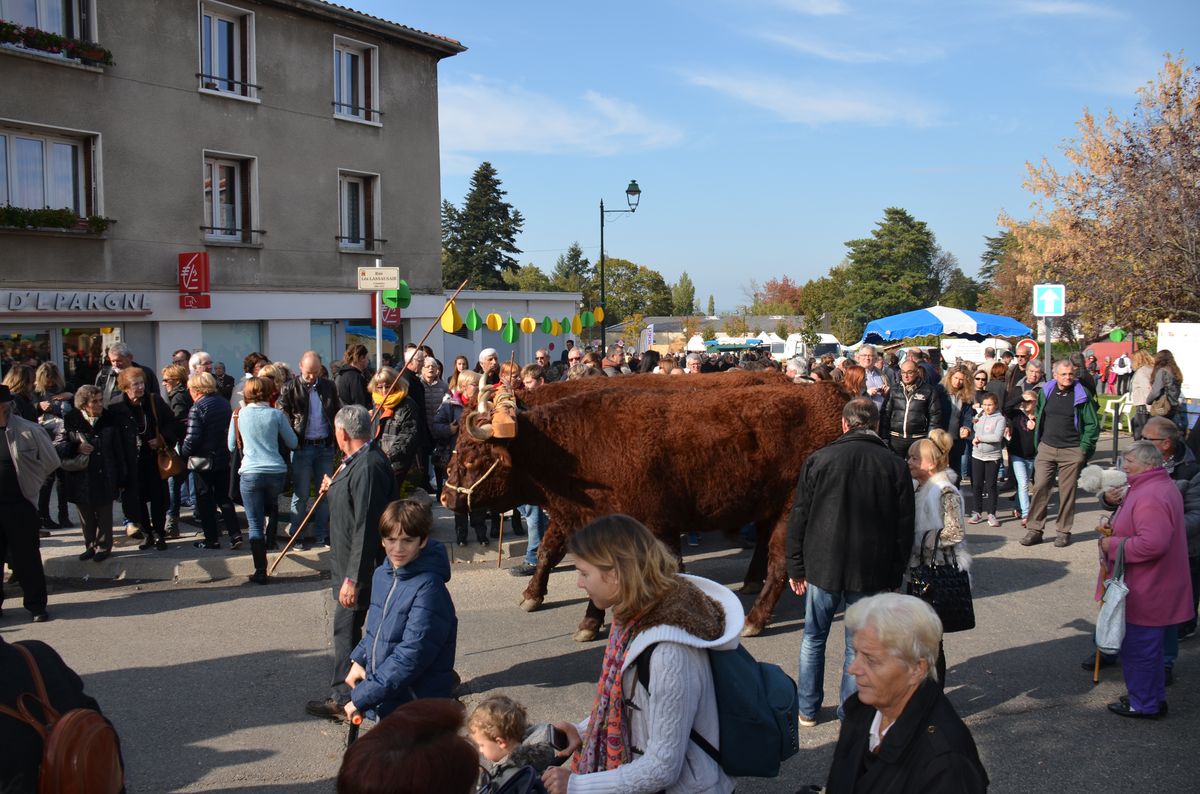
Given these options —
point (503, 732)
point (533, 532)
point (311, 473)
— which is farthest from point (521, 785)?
point (311, 473)

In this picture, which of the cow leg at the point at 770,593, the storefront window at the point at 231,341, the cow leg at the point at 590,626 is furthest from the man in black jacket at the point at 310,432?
the storefront window at the point at 231,341

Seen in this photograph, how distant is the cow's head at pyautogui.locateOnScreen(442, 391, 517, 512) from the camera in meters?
7.17

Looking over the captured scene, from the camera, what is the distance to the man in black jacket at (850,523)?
524 cm

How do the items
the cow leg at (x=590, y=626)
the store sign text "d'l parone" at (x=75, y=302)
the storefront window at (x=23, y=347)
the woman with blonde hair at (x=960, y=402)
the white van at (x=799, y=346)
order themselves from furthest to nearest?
the white van at (x=799, y=346) < the storefront window at (x=23, y=347) < the store sign text "d'l parone" at (x=75, y=302) < the woman with blonde hair at (x=960, y=402) < the cow leg at (x=590, y=626)

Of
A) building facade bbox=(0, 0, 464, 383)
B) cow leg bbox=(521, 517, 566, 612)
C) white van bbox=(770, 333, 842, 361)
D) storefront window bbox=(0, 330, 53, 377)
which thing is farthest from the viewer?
white van bbox=(770, 333, 842, 361)

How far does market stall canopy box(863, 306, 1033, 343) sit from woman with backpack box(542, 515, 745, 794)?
19.5 m

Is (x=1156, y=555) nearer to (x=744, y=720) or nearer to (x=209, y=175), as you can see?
(x=744, y=720)

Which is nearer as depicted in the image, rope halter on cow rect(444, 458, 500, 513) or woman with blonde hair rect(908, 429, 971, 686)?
woman with blonde hair rect(908, 429, 971, 686)

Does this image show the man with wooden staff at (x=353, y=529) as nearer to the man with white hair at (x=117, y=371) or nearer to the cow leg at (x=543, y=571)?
the cow leg at (x=543, y=571)

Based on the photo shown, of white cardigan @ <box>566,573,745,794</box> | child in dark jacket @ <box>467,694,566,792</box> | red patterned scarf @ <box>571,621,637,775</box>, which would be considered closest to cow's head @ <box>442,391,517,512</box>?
child in dark jacket @ <box>467,694,566,792</box>

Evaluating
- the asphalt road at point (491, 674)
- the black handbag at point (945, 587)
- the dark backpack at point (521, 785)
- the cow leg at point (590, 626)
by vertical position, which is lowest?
the asphalt road at point (491, 674)

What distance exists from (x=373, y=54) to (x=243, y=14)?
3472 mm

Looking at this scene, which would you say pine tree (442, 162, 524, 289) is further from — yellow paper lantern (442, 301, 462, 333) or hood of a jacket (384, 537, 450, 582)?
hood of a jacket (384, 537, 450, 582)

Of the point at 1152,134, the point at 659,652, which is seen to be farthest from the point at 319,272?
the point at 659,652
